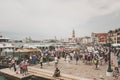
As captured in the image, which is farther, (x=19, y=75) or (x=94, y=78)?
(x=19, y=75)

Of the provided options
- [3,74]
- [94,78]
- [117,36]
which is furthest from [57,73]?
[117,36]

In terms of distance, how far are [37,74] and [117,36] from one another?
91.8 m

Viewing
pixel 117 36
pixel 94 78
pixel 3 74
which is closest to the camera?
pixel 94 78

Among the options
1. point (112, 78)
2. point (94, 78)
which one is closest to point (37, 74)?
point (94, 78)

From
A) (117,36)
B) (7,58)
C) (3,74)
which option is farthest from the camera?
(117,36)

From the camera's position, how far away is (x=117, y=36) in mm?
103250

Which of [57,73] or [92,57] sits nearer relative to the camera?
[57,73]

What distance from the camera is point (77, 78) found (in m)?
16.1

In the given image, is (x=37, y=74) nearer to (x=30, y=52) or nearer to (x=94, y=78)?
(x=94, y=78)

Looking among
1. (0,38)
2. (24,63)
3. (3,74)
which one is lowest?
(3,74)

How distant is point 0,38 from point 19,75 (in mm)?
16257

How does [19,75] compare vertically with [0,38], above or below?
below

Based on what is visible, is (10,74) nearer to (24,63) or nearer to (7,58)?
(24,63)

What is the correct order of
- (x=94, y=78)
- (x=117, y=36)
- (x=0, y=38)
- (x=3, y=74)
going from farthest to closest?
(x=117, y=36) < (x=0, y=38) < (x=3, y=74) < (x=94, y=78)
